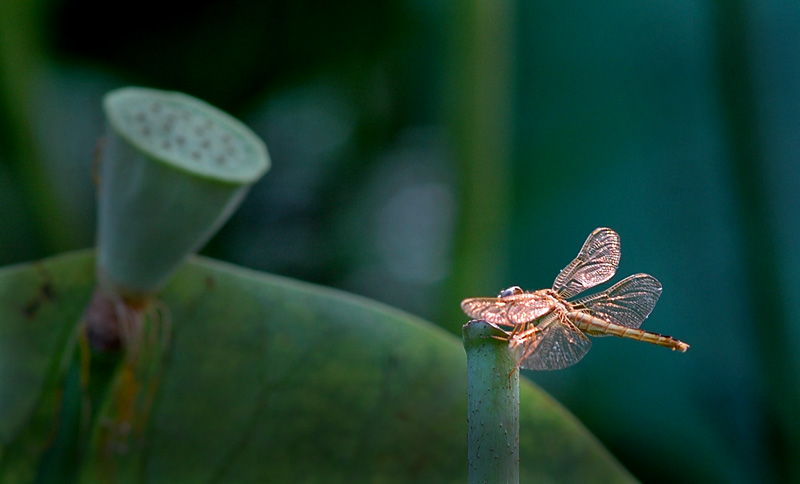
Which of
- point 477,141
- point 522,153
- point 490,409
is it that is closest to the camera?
point 490,409

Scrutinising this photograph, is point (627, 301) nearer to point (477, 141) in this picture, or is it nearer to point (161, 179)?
point (161, 179)

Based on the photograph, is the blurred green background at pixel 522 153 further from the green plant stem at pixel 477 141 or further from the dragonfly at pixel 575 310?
the dragonfly at pixel 575 310

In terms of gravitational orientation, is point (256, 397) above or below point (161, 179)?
below

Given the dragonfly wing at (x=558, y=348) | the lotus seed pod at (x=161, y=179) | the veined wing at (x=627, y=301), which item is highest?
the lotus seed pod at (x=161, y=179)

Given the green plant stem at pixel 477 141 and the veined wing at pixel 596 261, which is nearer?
the veined wing at pixel 596 261

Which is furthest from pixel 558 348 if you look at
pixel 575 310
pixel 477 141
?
pixel 477 141

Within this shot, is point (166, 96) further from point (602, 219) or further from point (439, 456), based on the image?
point (602, 219)

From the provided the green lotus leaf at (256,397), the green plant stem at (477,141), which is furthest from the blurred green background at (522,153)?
the green lotus leaf at (256,397)
